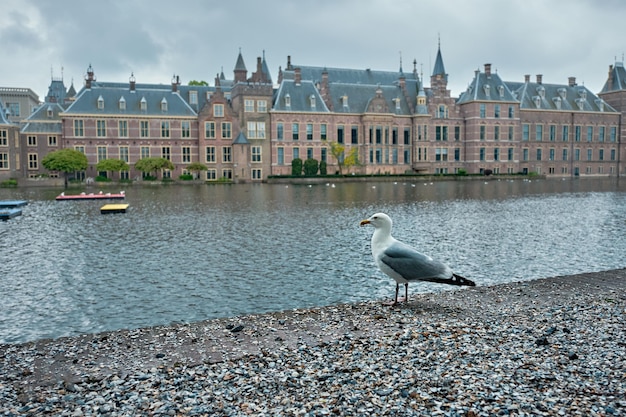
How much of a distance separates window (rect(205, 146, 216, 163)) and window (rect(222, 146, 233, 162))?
44.6 inches

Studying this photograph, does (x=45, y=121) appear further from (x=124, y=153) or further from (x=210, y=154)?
(x=210, y=154)

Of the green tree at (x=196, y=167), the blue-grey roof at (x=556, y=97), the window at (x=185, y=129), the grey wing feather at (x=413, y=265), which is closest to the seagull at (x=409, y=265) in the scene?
the grey wing feather at (x=413, y=265)

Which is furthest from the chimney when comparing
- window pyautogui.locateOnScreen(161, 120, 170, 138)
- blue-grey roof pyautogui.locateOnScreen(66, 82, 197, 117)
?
window pyautogui.locateOnScreen(161, 120, 170, 138)

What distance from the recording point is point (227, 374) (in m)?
5.65

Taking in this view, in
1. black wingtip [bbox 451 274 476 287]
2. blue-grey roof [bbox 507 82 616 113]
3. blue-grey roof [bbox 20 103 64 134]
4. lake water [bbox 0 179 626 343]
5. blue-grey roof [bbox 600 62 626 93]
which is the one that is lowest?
lake water [bbox 0 179 626 343]

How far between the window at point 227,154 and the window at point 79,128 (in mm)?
15040

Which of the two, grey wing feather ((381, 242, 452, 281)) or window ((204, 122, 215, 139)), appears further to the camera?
window ((204, 122, 215, 139))

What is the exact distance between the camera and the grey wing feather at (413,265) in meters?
8.02

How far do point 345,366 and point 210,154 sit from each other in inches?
2287

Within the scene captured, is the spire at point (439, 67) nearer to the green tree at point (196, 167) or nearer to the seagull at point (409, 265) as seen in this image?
the green tree at point (196, 167)

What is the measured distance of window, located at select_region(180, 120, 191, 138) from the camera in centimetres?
6162

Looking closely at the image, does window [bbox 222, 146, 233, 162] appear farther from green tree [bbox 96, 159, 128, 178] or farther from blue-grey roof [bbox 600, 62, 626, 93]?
blue-grey roof [bbox 600, 62, 626, 93]

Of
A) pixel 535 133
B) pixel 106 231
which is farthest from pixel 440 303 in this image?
pixel 535 133

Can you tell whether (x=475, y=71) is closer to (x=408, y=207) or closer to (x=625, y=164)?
(x=625, y=164)
